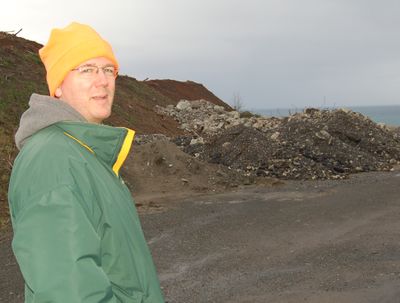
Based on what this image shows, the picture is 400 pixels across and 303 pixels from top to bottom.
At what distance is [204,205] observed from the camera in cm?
1166

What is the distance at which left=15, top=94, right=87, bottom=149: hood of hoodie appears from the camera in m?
1.72

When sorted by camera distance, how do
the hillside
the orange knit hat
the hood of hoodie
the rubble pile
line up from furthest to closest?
the rubble pile, the hillside, the orange knit hat, the hood of hoodie

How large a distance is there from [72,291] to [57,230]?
0.58 ft

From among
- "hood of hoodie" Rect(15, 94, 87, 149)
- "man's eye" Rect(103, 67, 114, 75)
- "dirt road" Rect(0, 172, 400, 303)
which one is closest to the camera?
"hood of hoodie" Rect(15, 94, 87, 149)

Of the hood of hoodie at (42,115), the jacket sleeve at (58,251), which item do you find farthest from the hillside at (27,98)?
the jacket sleeve at (58,251)

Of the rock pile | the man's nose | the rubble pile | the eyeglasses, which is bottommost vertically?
the rubble pile

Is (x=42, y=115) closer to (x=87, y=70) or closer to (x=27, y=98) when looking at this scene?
(x=87, y=70)

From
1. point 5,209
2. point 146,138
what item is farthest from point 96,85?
point 146,138

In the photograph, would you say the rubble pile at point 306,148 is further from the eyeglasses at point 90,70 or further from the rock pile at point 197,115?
the eyeglasses at point 90,70

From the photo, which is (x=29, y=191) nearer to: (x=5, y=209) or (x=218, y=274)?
(x=218, y=274)

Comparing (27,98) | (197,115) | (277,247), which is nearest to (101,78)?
(277,247)

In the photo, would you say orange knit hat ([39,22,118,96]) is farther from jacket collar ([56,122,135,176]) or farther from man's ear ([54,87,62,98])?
jacket collar ([56,122,135,176])

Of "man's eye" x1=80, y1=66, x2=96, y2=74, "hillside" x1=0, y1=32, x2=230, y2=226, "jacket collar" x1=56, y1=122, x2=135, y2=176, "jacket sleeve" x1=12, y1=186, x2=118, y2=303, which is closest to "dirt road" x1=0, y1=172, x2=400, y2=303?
"hillside" x1=0, y1=32, x2=230, y2=226

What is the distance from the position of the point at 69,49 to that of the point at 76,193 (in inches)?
25.2
